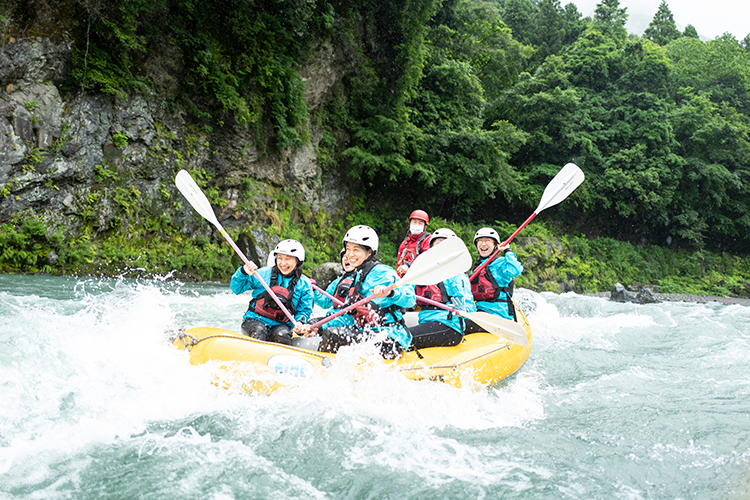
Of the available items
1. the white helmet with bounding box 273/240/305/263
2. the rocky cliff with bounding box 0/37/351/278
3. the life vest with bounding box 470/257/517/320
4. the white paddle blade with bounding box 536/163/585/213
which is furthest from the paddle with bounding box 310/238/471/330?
the rocky cliff with bounding box 0/37/351/278

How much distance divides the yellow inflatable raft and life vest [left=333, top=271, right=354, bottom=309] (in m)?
0.72

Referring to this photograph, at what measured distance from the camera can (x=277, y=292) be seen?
4.04 meters

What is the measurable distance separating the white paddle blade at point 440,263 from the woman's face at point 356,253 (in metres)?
0.35

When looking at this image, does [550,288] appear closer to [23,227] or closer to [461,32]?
[461,32]

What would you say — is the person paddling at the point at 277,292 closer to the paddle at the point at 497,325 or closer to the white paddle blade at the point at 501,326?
the paddle at the point at 497,325

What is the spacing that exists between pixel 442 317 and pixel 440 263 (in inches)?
22.1

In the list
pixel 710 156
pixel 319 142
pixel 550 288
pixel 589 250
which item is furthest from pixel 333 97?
pixel 710 156

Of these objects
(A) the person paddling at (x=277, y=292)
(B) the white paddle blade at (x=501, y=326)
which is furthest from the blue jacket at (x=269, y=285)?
(B) the white paddle blade at (x=501, y=326)

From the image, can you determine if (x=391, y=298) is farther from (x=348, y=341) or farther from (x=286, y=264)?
(x=286, y=264)

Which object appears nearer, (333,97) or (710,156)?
(333,97)

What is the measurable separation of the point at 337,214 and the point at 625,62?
13.9 m

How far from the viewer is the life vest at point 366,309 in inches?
145

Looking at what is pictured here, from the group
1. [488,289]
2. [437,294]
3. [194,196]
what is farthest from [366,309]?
[194,196]

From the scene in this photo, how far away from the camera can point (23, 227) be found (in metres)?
6.90
